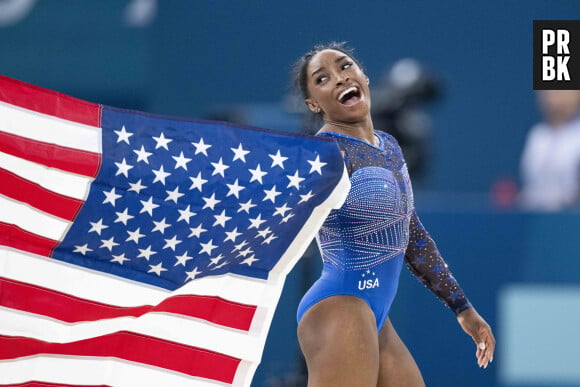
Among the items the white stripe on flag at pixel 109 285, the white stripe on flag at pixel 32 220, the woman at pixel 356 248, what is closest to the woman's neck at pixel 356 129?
the woman at pixel 356 248

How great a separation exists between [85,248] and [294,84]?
45.9 inches

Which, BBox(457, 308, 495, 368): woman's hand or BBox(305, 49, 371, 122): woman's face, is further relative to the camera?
BBox(457, 308, 495, 368): woman's hand

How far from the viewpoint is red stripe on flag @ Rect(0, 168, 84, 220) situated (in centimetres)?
403

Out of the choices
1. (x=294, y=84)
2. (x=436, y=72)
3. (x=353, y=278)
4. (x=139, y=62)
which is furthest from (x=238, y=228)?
(x=139, y=62)

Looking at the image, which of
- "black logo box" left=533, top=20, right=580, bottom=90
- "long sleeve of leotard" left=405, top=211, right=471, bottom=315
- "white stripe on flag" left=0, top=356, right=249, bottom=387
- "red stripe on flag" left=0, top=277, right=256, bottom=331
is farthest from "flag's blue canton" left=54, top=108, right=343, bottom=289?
"black logo box" left=533, top=20, right=580, bottom=90

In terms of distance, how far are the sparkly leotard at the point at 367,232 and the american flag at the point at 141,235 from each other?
10cm

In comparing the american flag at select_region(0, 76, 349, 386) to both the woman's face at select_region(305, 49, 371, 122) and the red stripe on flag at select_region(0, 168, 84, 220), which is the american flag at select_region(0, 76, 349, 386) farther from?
the woman's face at select_region(305, 49, 371, 122)

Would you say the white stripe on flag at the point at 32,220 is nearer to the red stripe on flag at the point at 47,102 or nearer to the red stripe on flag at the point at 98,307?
the red stripe on flag at the point at 98,307

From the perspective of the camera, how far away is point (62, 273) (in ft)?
13.6

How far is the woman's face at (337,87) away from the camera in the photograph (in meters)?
4.38

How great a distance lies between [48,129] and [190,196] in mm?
586

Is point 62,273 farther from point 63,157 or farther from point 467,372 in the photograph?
point 467,372

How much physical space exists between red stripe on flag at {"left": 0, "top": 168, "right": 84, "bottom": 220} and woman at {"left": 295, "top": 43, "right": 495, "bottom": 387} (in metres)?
0.97

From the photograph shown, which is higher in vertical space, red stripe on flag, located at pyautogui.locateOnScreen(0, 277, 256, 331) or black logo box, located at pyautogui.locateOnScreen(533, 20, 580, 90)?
black logo box, located at pyautogui.locateOnScreen(533, 20, 580, 90)
